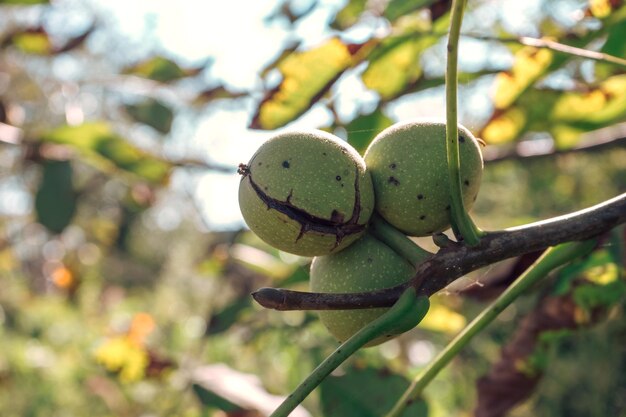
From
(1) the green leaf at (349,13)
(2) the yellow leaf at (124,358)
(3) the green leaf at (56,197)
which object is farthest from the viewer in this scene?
(2) the yellow leaf at (124,358)

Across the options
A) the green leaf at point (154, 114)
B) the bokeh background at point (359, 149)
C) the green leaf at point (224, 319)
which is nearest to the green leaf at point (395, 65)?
the bokeh background at point (359, 149)

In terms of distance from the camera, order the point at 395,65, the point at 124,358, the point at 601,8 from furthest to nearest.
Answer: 1. the point at 124,358
2. the point at 395,65
3. the point at 601,8

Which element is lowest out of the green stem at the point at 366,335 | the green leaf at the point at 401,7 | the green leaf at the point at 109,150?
the green leaf at the point at 109,150

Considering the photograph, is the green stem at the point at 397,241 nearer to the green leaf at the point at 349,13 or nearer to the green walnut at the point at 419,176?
the green walnut at the point at 419,176

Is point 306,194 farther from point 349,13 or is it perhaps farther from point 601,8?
point 349,13

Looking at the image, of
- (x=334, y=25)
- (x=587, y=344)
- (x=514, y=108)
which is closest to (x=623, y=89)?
(x=514, y=108)

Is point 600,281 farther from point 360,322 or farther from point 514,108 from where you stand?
point 360,322

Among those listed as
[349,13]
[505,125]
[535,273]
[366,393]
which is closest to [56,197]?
[349,13]
